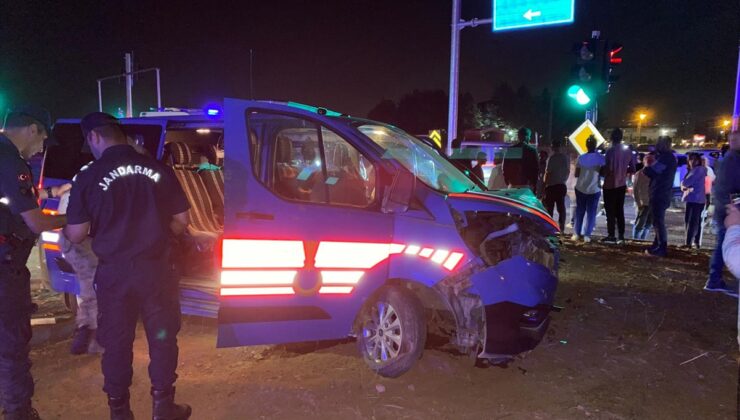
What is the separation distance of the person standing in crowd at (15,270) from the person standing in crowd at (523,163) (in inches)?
258

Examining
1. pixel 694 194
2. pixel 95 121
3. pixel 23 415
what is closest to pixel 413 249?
pixel 95 121

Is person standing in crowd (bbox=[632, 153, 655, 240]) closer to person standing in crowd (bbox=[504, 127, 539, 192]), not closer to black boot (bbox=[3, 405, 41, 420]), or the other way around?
person standing in crowd (bbox=[504, 127, 539, 192])

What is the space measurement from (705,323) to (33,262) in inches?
355

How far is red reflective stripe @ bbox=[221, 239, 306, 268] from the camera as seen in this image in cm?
366

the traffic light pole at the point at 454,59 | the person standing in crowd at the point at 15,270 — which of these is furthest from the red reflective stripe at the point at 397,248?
the traffic light pole at the point at 454,59

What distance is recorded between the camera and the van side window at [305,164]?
13.0 feet

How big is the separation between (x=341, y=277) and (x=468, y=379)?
49.5 inches

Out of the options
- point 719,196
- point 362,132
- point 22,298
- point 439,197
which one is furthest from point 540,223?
point 22,298

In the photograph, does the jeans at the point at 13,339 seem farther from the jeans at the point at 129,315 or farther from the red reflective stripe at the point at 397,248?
the red reflective stripe at the point at 397,248

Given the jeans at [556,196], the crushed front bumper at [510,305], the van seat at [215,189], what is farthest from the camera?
the jeans at [556,196]

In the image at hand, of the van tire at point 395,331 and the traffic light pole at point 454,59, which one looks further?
the traffic light pole at point 454,59

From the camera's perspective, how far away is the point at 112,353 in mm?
3096

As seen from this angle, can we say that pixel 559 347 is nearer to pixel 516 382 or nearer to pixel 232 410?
pixel 516 382

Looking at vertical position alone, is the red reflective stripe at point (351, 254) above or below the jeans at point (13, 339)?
above
